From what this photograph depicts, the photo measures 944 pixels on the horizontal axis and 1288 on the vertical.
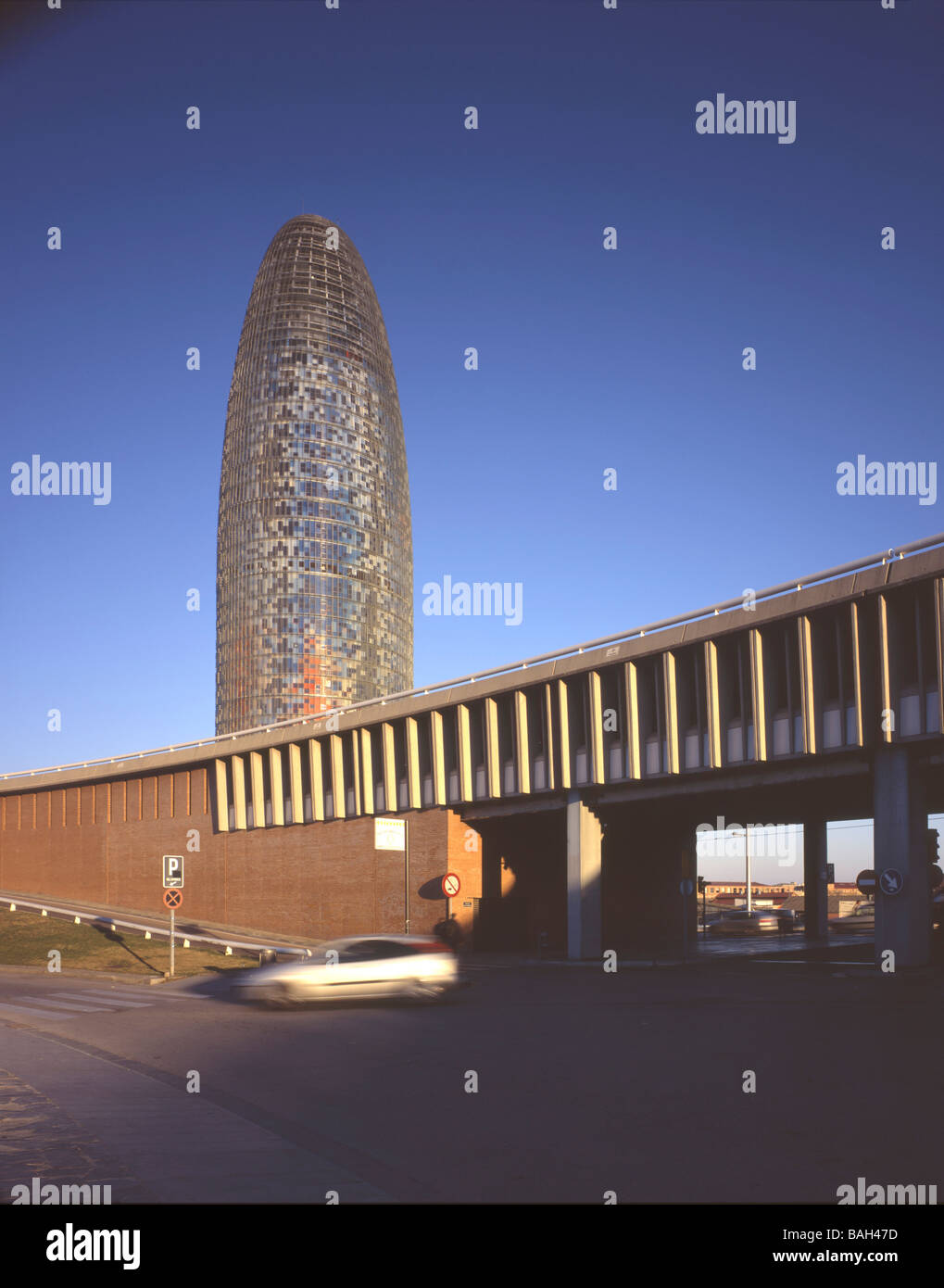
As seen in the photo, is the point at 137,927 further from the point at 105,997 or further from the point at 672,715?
the point at 672,715

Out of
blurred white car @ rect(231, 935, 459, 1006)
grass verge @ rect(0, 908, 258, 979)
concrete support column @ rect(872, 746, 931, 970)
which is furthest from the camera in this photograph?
grass verge @ rect(0, 908, 258, 979)

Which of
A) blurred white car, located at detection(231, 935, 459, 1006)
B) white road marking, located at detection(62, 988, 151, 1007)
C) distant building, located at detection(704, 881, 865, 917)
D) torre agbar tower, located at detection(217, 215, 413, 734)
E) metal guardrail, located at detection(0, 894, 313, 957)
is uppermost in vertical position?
torre agbar tower, located at detection(217, 215, 413, 734)

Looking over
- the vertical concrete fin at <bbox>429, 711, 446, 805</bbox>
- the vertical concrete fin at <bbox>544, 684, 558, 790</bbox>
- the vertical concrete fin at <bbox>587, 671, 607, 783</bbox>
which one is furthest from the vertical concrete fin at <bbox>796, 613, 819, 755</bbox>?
the vertical concrete fin at <bbox>429, 711, 446, 805</bbox>

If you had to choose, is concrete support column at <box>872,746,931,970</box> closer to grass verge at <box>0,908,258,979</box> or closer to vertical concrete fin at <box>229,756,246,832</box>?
grass verge at <box>0,908,258,979</box>

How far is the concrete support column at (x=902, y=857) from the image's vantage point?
2997 cm

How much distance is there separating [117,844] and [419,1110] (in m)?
54.7

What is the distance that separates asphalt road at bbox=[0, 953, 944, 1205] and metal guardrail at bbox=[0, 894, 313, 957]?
15.9 m

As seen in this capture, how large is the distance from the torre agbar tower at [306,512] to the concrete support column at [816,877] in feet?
418

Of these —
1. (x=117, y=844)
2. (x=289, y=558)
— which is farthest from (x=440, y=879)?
(x=289, y=558)

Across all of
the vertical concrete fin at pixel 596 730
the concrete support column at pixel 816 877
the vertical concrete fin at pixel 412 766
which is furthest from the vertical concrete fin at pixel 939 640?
the concrete support column at pixel 816 877

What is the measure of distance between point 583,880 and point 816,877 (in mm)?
20014

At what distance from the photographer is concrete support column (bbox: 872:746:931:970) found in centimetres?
2997

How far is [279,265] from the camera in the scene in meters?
194
